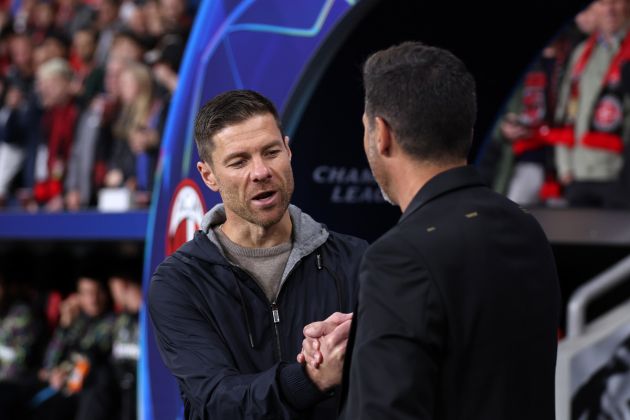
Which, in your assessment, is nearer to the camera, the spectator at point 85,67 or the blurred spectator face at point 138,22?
the blurred spectator face at point 138,22

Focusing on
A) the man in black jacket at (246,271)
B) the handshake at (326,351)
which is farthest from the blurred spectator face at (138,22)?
the handshake at (326,351)

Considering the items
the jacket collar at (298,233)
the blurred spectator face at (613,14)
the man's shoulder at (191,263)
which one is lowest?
the man's shoulder at (191,263)

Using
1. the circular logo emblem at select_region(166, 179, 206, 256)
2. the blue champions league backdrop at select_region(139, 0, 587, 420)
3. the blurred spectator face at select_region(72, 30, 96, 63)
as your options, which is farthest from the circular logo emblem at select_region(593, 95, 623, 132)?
the blurred spectator face at select_region(72, 30, 96, 63)

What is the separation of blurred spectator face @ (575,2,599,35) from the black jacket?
4423 mm

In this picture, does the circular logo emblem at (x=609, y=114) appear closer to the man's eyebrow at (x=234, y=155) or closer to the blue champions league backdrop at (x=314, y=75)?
the blue champions league backdrop at (x=314, y=75)

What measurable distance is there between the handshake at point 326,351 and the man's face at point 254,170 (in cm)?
43

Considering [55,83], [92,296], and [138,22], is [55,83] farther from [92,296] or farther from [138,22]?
[92,296]

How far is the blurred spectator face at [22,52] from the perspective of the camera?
34.4 ft

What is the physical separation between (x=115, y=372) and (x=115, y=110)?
6.88 feet

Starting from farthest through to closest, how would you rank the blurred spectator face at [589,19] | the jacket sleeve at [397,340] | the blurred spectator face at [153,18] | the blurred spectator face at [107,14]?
1. the blurred spectator face at [107,14]
2. the blurred spectator face at [153,18]
3. the blurred spectator face at [589,19]
4. the jacket sleeve at [397,340]

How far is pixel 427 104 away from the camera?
1.87m

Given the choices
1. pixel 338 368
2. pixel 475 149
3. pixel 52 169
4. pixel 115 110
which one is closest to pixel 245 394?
pixel 338 368

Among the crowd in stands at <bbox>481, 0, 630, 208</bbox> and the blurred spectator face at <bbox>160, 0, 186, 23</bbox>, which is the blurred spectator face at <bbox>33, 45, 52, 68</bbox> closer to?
the blurred spectator face at <bbox>160, 0, 186, 23</bbox>

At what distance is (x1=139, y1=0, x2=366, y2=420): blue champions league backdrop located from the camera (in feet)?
11.4
